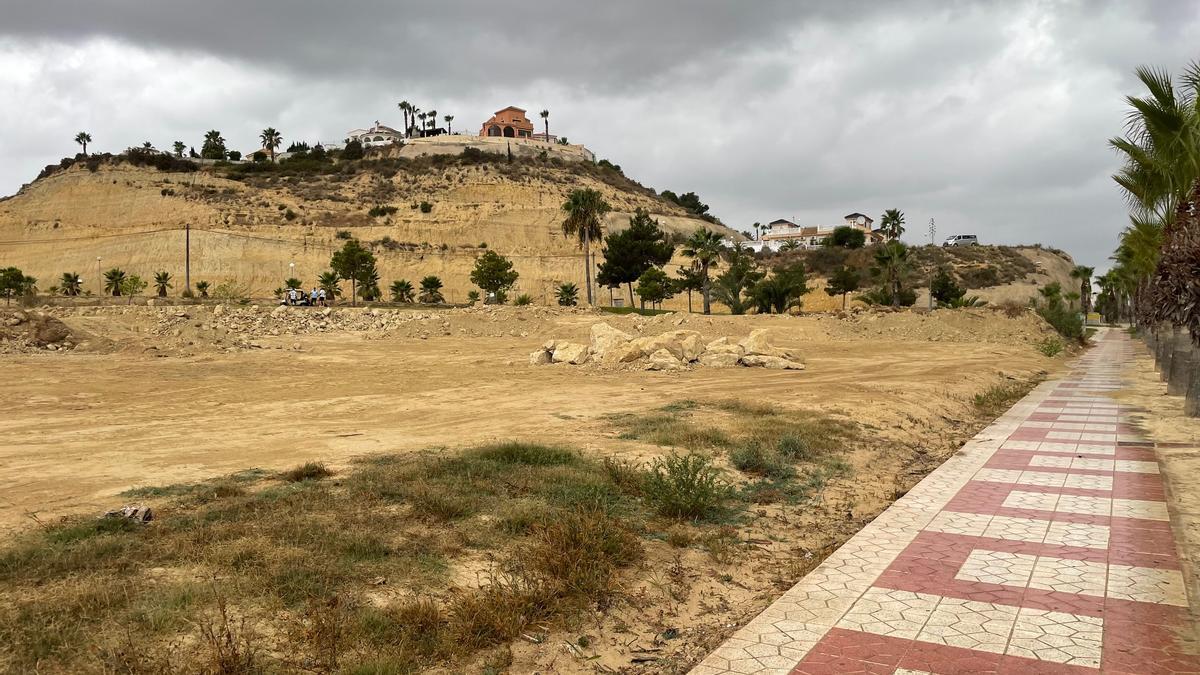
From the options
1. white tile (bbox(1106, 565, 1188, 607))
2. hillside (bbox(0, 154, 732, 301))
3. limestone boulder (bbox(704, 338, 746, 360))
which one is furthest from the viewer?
hillside (bbox(0, 154, 732, 301))

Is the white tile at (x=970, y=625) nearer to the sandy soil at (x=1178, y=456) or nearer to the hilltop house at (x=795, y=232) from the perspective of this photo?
the sandy soil at (x=1178, y=456)

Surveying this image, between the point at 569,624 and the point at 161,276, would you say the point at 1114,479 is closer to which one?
the point at 569,624

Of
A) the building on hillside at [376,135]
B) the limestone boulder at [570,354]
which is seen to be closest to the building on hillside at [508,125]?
the building on hillside at [376,135]

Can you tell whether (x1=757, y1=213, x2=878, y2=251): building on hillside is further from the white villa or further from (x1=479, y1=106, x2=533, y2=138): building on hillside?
(x1=479, y1=106, x2=533, y2=138): building on hillside

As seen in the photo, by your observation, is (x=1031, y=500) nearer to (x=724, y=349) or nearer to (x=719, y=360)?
(x=719, y=360)

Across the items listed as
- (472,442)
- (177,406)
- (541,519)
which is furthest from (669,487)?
(177,406)

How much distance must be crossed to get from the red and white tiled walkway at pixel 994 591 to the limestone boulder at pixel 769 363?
14.9m

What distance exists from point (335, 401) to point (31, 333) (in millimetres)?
18249

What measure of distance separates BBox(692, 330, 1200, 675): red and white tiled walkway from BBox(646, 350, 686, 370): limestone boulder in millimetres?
13790

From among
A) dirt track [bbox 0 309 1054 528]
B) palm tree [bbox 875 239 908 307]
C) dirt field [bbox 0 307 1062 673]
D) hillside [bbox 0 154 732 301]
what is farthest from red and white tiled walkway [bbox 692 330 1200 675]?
hillside [bbox 0 154 732 301]

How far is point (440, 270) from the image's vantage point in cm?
7369

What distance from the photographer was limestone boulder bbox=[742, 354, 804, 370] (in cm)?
2347

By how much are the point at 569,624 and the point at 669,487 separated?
2.55 m

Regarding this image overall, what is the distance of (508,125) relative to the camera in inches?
4651
